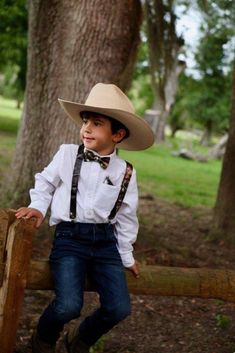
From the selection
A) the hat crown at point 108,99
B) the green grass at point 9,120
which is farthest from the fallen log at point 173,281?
the green grass at point 9,120

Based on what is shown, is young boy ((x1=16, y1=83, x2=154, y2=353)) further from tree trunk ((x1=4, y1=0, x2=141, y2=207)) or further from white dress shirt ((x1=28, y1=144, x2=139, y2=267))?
tree trunk ((x1=4, y1=0, x2=141, y2=207))

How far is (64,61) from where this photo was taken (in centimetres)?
570

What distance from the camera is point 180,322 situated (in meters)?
4.73

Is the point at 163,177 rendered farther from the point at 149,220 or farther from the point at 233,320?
the point at 233,320

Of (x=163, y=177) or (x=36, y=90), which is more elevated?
(x=36, y=90)

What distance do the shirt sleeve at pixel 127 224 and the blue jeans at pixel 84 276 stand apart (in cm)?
6

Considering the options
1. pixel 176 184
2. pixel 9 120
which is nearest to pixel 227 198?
pixel 176 184

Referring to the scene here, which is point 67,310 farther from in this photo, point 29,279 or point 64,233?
point 64,233

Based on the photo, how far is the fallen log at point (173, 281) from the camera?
318 cm

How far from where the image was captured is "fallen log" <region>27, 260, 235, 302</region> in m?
3.18

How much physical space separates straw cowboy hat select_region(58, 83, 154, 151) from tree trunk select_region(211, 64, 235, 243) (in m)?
3.96

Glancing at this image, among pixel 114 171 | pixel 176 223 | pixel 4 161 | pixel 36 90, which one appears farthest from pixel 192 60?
pixel 114 171

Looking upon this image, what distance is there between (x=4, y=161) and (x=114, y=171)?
955cm

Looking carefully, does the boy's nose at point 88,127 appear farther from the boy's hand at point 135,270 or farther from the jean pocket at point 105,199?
the boy's hand at point 135,270
